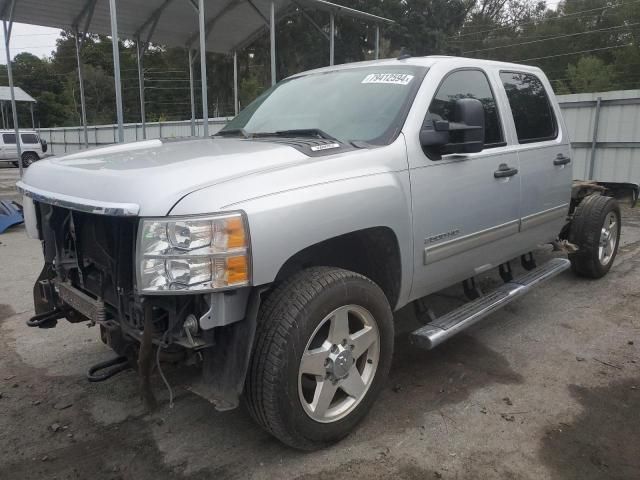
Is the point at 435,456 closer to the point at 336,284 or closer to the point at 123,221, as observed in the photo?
the point at 336,284

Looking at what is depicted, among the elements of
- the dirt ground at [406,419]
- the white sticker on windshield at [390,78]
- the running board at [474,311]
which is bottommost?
the dirt ground at [406,419]

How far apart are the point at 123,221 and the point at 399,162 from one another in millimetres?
1512

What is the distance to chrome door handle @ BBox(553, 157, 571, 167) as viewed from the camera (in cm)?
460

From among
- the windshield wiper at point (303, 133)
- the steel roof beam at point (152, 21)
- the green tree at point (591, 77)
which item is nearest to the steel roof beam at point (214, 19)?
the steel roof beam at point (152, 21)

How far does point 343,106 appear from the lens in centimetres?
358

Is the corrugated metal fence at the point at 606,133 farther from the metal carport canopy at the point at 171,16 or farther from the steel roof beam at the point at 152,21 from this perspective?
the steel roof beam at the point at 152,21

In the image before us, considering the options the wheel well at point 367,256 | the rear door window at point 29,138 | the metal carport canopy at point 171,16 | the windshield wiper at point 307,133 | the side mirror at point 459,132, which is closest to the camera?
the wheel well at point 367,256

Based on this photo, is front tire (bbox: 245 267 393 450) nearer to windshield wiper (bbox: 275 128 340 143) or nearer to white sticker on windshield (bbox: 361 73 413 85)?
windshield wiper (bbox: 275 128 340 143)

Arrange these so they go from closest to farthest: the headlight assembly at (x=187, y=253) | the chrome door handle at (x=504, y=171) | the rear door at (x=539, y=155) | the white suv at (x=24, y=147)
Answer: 1. the headlight assembly at (x=187, y=253)
2. the chrome door handle at (x=504, y=171)
3. the rear door at (x=539, y=155)
4. the white suv at (x=24, y=147)

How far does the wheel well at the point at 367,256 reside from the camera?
9.73ft

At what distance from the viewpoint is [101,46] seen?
53844mm

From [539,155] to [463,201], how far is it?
128 cm

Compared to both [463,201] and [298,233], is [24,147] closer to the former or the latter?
[463,201]

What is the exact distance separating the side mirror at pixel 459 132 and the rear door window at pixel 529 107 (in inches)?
44.7
